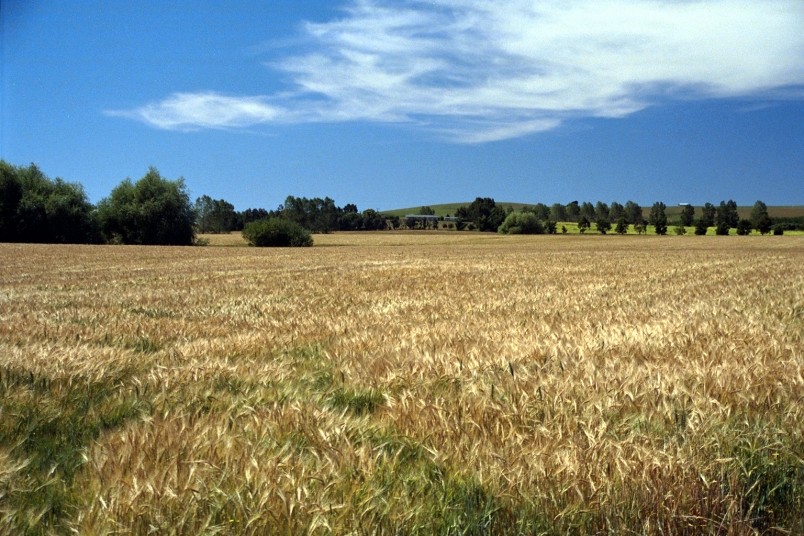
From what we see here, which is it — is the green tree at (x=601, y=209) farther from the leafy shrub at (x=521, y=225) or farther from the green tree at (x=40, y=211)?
the green tree at (x=40, y=211)

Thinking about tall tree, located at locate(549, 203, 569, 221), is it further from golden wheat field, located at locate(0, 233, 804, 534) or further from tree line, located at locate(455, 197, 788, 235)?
golden wheat field, located at locate(0, 233, 804, 534)

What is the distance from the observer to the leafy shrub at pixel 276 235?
258 ft

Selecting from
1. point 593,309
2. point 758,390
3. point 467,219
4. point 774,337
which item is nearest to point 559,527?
point 758,390

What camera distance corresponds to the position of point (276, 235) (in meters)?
78.6

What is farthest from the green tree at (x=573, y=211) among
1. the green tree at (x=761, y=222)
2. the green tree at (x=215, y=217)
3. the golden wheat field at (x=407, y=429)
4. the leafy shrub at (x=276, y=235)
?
the golden wheat field at (x=407, y=429)

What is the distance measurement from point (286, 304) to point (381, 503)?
788 cm

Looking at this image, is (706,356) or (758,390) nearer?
(758,390)

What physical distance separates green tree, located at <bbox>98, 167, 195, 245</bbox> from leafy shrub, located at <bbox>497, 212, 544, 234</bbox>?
68.4 metres

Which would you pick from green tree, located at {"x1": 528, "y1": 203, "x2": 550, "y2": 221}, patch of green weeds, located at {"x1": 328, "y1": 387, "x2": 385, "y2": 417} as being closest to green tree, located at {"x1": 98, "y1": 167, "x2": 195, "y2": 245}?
patch of green weeds, located at {"x1": 328, "y1": 387, "x2": 385, "y2": 417}

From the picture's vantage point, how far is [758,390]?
3.84 metres

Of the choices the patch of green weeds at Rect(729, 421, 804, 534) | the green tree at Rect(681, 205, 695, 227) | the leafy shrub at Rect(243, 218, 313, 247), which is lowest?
the patch of green weeds at Rect(729, 421, 804, 534)

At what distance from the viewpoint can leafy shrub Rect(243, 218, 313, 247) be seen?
7856cm

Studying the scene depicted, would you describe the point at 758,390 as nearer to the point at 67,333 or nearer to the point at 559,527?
the point at 559,527

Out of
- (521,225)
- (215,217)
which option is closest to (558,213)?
(521,225)
